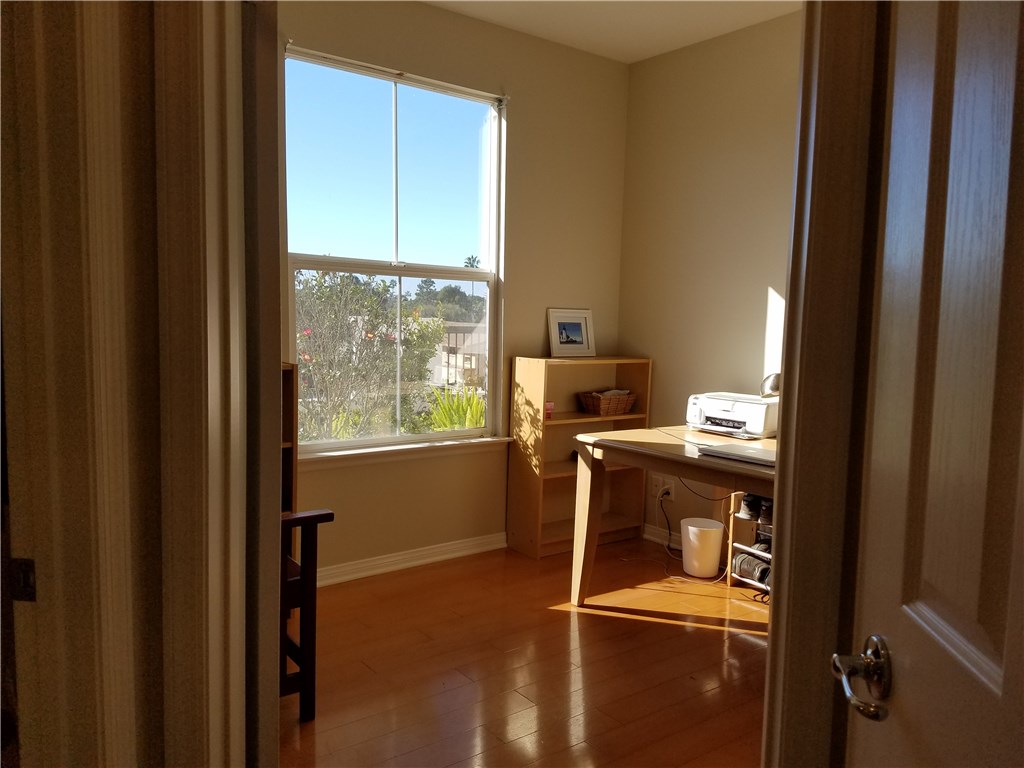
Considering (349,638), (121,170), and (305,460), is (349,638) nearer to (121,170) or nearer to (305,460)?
(305,460)

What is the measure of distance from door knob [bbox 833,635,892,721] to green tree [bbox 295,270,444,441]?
9.79 feet

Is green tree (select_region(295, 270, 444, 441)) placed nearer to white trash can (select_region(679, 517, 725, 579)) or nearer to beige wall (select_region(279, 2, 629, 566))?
beige wall (select_region(279, 2, 629, 566))

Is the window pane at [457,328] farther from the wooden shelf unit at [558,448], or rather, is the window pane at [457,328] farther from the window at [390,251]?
the wooden shelf unit at [558,448]

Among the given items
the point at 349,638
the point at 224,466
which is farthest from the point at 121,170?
the point at 349,638

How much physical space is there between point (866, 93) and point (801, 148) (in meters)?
0.10

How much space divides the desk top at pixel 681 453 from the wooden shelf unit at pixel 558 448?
70 cm

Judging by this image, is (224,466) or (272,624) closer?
(224,466)

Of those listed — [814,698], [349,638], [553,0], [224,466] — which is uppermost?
[553,0]

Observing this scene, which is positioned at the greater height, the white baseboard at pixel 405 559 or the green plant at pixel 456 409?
the green plant at pixel 456 409

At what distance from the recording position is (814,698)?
1.04 meters

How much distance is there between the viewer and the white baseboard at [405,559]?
3.62 metres

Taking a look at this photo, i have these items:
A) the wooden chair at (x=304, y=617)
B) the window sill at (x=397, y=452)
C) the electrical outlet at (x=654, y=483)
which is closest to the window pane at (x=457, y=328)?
the window sill at (x=397, y=452)

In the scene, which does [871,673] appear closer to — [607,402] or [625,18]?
[607,402]

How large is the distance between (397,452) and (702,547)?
65.2 inches
